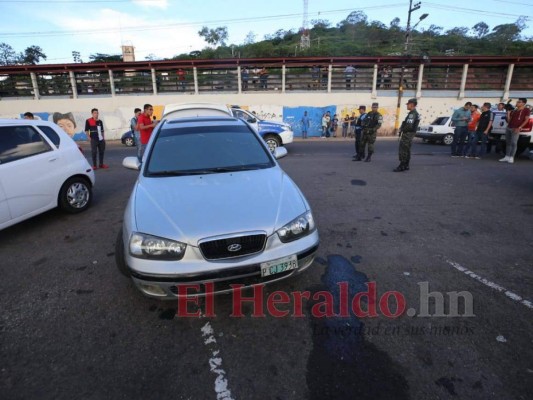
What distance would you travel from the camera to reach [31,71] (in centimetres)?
2200

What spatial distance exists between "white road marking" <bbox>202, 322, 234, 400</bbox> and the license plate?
626mm

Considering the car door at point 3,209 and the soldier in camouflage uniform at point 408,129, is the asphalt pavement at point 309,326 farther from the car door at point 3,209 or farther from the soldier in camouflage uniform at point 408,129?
the soldier in camouflage uniform at point 408,129

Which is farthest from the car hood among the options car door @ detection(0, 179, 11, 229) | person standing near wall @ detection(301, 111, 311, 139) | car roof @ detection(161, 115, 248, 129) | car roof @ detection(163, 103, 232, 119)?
person standing near wall @ detection(301, 111, 311, 139)

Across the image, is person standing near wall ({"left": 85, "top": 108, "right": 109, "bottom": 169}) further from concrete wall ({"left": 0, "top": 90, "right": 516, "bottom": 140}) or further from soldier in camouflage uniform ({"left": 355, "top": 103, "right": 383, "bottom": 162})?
concrete wall ({"left": 0, "top": 90, "right": 516, "bottom": 140})

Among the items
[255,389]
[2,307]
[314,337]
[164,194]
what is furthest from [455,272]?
[2,307]

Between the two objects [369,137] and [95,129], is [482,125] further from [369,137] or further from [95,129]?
[95,129]

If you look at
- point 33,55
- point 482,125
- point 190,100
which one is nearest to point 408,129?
point 482,125

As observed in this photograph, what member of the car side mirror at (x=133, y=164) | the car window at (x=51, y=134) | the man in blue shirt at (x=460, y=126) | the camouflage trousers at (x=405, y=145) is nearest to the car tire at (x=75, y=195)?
the car window at (x=51, y=134)

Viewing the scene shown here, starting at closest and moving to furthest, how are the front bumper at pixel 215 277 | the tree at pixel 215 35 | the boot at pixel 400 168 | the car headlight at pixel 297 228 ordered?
the front bumper at pixel 215 277
the car headlight at pixel 297 228
the boot at pixel 400 168
the tree at pixel 215 35

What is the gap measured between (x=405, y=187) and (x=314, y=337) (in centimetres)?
514

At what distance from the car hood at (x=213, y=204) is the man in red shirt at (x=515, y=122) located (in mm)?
8380

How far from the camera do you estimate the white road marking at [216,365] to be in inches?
76.0

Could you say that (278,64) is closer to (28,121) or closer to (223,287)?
(28,121)

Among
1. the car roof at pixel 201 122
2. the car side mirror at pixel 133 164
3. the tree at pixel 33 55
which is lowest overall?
the car side mirror at pixel 133 164
